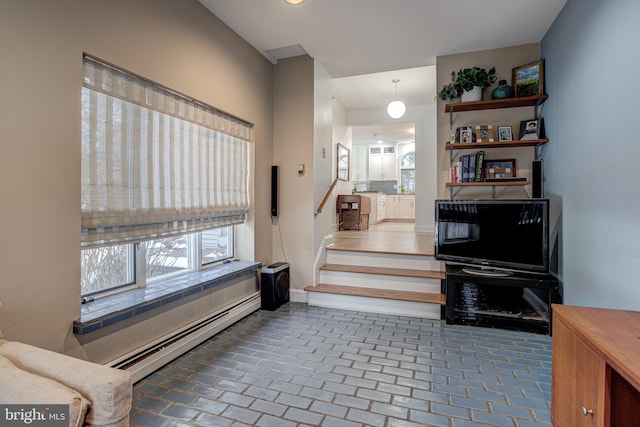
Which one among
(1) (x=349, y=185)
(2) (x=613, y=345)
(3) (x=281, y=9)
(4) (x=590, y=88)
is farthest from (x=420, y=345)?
(1) (x=349, y=185)

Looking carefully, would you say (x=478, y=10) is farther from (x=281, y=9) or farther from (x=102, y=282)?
(x=102, y=282)

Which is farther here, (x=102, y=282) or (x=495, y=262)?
(x=495, y=262)

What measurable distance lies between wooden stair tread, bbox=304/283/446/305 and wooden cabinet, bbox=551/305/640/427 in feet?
5.15

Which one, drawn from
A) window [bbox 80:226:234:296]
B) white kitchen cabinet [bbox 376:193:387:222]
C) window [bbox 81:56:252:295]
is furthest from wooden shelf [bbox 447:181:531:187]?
white kitchen cabinet [bbox 376:193:387:222]

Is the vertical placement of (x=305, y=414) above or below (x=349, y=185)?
below

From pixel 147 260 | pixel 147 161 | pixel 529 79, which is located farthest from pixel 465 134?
pixel 147 260

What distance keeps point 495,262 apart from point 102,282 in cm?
317

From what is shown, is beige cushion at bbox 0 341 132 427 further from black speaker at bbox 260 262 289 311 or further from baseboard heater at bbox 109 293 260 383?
black speaker at bbox 260 262 289 311

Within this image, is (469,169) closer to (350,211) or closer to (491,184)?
(491,184)

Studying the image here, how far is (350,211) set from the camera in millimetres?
6914

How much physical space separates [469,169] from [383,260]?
1.36m

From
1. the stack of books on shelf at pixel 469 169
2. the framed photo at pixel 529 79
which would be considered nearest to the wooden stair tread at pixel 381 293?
the stack of books on shelf at pixel 469 169

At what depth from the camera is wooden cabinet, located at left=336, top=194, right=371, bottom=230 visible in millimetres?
6840

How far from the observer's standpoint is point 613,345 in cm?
116
